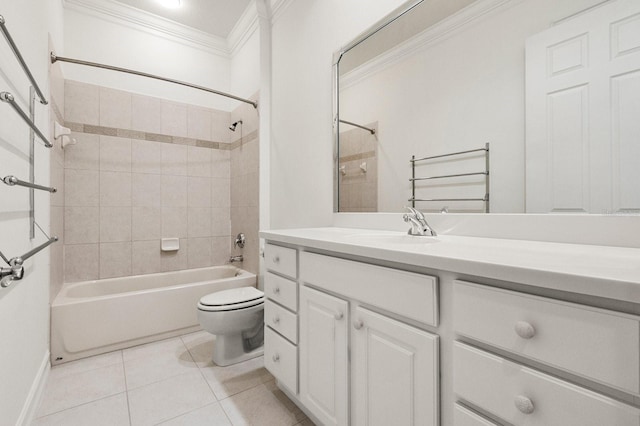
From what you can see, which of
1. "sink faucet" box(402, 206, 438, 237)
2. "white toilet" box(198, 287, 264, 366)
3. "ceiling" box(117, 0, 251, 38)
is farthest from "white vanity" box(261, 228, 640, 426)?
"ceiling" box(117, 0, 251, 38)

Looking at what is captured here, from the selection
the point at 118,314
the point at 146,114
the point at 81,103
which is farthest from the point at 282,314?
the point at 81,103

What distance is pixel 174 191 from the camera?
112 inches

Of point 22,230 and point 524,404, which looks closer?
point 524,404

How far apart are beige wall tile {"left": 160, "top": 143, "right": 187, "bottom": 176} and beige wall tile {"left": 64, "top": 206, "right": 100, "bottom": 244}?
68 cm

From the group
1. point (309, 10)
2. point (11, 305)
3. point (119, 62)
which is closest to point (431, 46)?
point (309, 10)

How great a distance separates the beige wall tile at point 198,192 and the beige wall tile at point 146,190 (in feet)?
0.88

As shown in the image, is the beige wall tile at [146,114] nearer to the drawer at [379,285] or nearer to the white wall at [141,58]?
the white wall at [141,58]

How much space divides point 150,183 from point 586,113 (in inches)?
120

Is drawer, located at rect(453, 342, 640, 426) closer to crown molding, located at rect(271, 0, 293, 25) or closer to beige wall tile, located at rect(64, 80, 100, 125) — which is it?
crown molding, located at rect(271, 0, 293, 25)

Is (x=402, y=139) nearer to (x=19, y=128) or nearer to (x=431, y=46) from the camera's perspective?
(x=431, y=46)

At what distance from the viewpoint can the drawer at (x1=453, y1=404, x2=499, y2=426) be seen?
2.06 ft

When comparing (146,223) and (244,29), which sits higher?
(244,29)

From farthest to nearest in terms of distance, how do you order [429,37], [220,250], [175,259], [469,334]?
[220,250] < [175,259] < [429,37] < [469,334]

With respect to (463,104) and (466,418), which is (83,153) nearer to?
(463,104)
